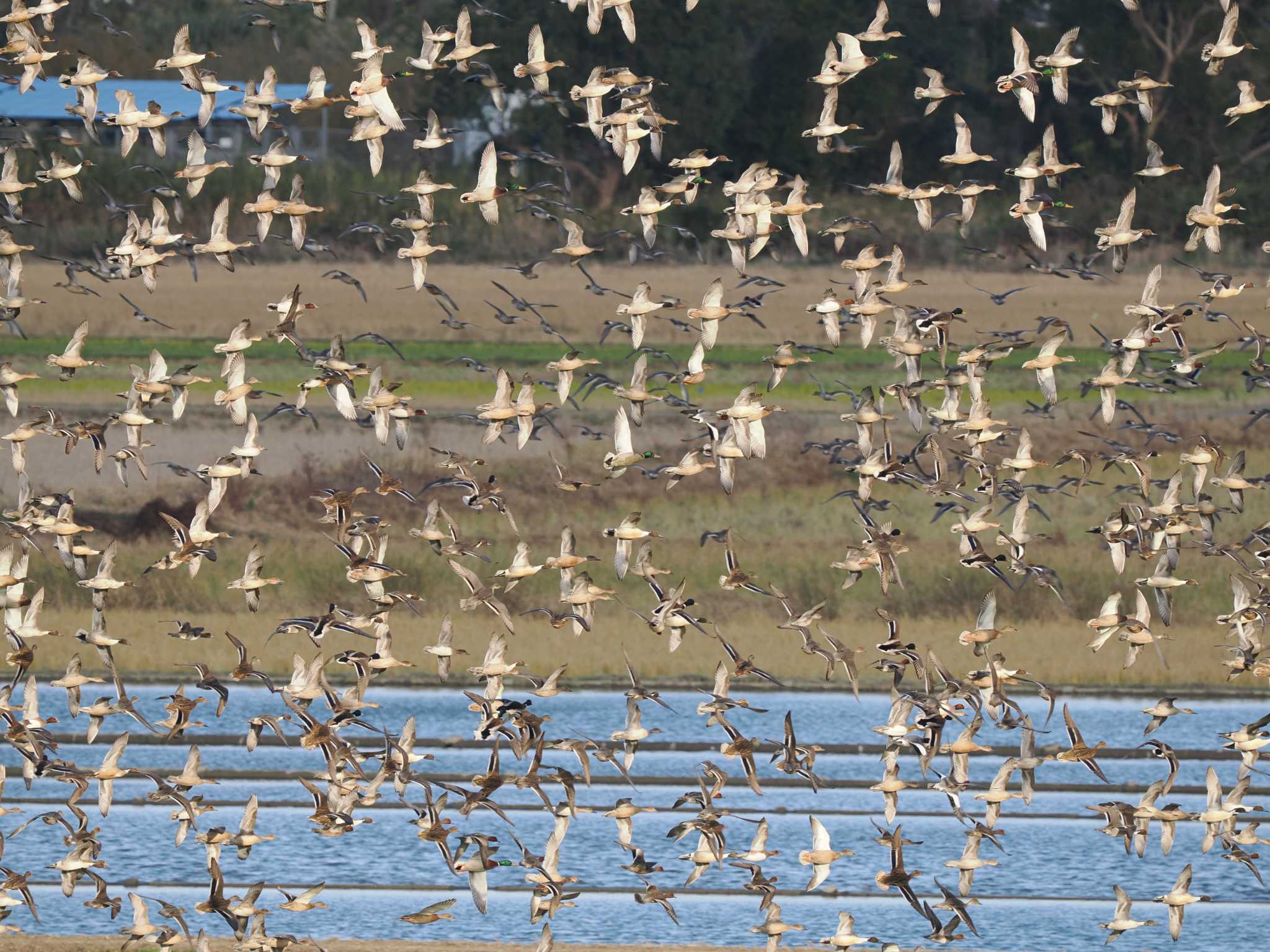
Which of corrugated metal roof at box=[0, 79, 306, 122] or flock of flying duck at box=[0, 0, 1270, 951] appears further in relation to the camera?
corrugated metal roof at box=[0, 79, 306, 122]

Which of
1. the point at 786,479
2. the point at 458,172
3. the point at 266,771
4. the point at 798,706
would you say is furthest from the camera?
the point at 458,172

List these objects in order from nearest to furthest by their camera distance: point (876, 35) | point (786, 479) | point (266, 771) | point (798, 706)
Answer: point (876, 35)
point (266, 771)
point (798, 706)
point (786, 479)

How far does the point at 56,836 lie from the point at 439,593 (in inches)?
539

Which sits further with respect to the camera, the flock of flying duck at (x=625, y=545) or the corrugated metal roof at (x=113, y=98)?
the corrugated metal roof at (x=113, y=98)

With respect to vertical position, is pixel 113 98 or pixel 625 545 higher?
pixel 113 98

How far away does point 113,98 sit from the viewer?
239 feet

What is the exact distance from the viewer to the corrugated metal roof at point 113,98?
70438mm

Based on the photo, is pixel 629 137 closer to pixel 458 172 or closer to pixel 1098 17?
pixel 458 172

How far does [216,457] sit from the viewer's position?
4669cm

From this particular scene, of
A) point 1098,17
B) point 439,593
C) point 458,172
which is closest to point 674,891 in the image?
point 439,593

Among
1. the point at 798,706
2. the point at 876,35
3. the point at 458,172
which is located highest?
the point at 876,35

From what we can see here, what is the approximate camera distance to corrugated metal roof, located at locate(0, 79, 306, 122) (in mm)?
70438

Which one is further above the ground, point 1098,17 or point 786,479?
point 1098,17

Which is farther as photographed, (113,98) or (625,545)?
(113,98)
